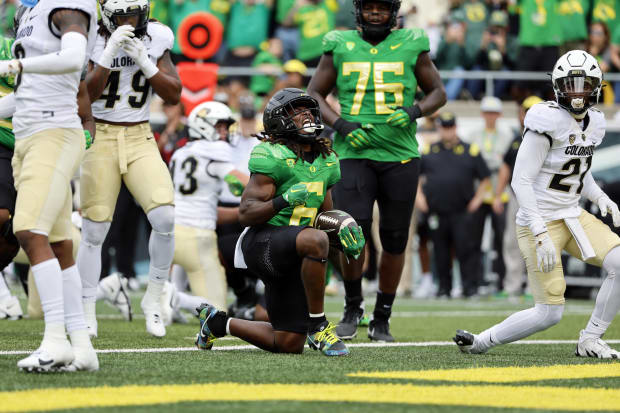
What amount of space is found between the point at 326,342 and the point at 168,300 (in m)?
2.64

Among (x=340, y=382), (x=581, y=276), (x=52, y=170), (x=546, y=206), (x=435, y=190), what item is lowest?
(x=581, y=276)

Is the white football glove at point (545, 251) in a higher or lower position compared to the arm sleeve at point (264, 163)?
lower

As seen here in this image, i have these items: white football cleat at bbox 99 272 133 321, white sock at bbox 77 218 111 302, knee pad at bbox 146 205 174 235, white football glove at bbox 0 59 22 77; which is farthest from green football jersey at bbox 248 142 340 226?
white football cleat at bbox 99 272 133 321

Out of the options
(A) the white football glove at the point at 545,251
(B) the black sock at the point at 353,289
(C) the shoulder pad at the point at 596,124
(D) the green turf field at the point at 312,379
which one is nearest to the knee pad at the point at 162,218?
(D) the green turf field at the point at 312,379

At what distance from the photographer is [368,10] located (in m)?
7.33

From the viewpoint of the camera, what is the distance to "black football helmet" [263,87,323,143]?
619 centimetres

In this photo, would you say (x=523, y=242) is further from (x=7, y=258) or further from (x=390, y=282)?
(x=7, y=258)

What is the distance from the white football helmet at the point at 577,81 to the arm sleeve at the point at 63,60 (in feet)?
8.76

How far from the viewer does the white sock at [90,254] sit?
270 inches

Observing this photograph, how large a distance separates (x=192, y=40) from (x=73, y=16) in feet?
29.7

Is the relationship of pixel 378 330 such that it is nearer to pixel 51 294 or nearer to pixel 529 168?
pixel 529 168

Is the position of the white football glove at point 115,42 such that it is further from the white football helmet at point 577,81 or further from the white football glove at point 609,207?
the white football glove at point 609,207

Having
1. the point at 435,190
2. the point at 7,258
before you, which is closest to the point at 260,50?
the point at 435,190

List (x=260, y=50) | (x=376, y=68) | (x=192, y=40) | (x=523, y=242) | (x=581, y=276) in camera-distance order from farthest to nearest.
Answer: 1. (x=260, y=50)
2. (x=192, y=40)
3. (x=581, y=276)
4. (x=376, y=68)
5. (x=523, y=242)
